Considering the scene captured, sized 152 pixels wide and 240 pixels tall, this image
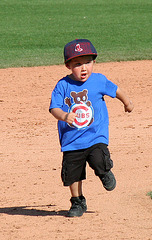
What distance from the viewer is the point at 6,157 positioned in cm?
723

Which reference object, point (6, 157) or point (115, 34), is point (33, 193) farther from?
point (115, 34)

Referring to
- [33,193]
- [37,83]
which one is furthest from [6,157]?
[37,83]

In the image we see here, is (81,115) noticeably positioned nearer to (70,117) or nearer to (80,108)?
(80,108)

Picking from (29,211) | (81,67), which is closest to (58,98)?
(81,67)

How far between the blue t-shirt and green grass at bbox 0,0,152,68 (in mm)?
8140

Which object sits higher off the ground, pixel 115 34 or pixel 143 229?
pixel 115 34

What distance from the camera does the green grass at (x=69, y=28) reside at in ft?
46.4

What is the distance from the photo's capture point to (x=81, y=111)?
4789 millimetres

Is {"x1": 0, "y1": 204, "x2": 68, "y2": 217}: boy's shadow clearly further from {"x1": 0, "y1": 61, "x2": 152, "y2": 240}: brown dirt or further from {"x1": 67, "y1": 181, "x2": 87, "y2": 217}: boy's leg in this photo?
{"x1": 67, "y1": 181, "x2": 87, "y2": 217}: boy's leg

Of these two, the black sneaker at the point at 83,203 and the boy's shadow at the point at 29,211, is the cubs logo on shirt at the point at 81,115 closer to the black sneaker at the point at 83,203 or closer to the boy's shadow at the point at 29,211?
the black sneaker at the point at 83,203

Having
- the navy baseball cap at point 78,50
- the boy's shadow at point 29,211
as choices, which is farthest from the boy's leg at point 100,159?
the navy baseball cap at point 78,50

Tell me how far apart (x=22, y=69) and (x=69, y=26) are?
7625mm

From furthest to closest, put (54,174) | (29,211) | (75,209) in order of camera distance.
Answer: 1. (54,174)
2. (29,211)
3. (75,209)

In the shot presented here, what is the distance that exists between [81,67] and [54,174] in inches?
80.6
